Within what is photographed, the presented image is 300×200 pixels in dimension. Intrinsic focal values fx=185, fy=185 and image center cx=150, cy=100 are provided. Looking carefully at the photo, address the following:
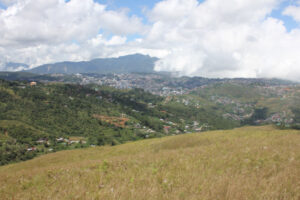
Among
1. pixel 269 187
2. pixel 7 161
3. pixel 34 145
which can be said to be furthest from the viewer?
pixel 34 145

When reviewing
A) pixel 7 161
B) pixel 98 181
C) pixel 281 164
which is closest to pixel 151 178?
pixel 98 181

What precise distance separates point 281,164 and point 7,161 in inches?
3871

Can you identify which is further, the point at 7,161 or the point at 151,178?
the point at 7,161

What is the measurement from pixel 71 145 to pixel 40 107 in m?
75.5

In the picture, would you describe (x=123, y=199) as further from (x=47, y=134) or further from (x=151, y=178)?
(x=47, y=134)

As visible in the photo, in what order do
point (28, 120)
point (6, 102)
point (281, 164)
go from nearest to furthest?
point (281, 164) < point (28, 120) < point (6, 102)

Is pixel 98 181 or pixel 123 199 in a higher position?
pixel 123 199

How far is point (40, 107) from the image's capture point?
162000 mm

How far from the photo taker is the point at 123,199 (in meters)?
4.82

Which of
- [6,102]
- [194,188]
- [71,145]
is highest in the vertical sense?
[194,188]

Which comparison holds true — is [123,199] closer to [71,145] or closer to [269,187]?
[269,187]

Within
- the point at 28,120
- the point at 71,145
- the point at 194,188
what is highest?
the point at 194,188

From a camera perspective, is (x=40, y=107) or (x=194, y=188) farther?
(x=40, y=107)

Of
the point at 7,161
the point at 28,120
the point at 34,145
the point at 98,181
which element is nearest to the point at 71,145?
the point at 34,145
